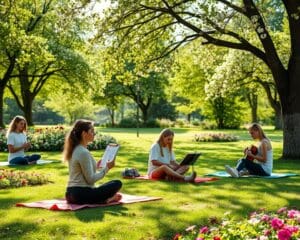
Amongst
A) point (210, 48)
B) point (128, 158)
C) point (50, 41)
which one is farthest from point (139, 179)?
point (50, 41)

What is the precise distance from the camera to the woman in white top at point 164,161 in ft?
38.7

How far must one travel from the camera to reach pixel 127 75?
20.5 m

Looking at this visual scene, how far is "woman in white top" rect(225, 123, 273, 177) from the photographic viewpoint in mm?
12633

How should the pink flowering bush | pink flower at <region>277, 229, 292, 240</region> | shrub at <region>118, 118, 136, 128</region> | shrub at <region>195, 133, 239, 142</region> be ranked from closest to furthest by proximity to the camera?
pink flower at <region>277, 229, 292, 240</region>
the pink flowering bush
shrub at <region>195, 133, 239, 142</region>
shrub at <region>118, 118, 136, 128</region>

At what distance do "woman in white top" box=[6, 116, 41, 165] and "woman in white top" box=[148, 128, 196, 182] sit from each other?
491 centimetres

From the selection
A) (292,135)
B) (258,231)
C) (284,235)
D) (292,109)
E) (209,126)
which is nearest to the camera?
(284,235)

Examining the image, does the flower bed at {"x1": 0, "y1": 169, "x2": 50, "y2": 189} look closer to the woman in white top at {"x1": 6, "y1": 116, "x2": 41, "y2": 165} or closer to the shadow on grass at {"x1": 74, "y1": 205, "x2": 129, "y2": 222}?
the shadow on grass at {"x1": 74, "y1": 205, "x2": 129, "y2": 222}

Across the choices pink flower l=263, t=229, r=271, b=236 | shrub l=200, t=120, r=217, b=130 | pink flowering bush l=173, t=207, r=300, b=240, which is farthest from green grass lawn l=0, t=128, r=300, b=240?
shrub l=200, t=120, r=217, b=130

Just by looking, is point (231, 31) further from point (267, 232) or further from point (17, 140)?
point (267, 232)

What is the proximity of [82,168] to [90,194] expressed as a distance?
50 cm

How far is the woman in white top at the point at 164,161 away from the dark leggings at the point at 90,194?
9.85 ft

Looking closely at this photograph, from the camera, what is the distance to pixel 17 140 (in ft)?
49.9

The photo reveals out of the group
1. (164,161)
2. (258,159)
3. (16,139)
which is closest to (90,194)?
(164,161)

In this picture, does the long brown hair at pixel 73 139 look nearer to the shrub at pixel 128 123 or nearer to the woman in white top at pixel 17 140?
the woman in white top at pixel 17 140
